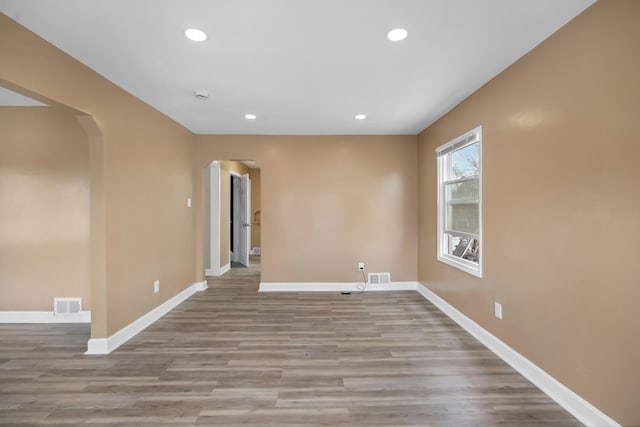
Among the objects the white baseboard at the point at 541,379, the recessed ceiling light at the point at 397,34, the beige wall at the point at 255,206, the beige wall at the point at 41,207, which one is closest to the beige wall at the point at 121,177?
the beige wall at the point at 41,207

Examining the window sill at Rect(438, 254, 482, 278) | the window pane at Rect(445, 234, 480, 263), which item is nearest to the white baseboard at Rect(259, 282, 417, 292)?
the window sill at Rect(438, 254, 482, 278)

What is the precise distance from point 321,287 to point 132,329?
101 inches

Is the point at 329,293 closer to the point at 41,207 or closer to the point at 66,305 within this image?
the point at 66,305

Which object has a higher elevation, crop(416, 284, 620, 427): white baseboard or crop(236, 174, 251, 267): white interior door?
crop(236, 174, 251, 267): white interior door

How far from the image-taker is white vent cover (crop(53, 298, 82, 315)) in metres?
3.20

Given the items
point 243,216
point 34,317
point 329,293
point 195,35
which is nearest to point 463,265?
point 329,293

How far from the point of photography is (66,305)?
3.21m

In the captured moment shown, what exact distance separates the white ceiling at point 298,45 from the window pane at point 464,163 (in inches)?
22.6

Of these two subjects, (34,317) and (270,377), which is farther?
(34,317)

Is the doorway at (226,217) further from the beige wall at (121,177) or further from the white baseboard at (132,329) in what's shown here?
the white baseboard at (132,329)

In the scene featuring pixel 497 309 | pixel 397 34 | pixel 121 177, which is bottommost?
pixel 497 309

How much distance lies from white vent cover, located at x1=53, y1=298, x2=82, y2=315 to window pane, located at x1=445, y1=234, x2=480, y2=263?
4.43 metres

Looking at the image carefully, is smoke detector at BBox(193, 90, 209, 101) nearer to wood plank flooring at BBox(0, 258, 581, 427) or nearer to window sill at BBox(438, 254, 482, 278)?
wood plank flooring at BBox(0, 258, 581, 427)

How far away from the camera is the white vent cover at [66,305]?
10.5ft
